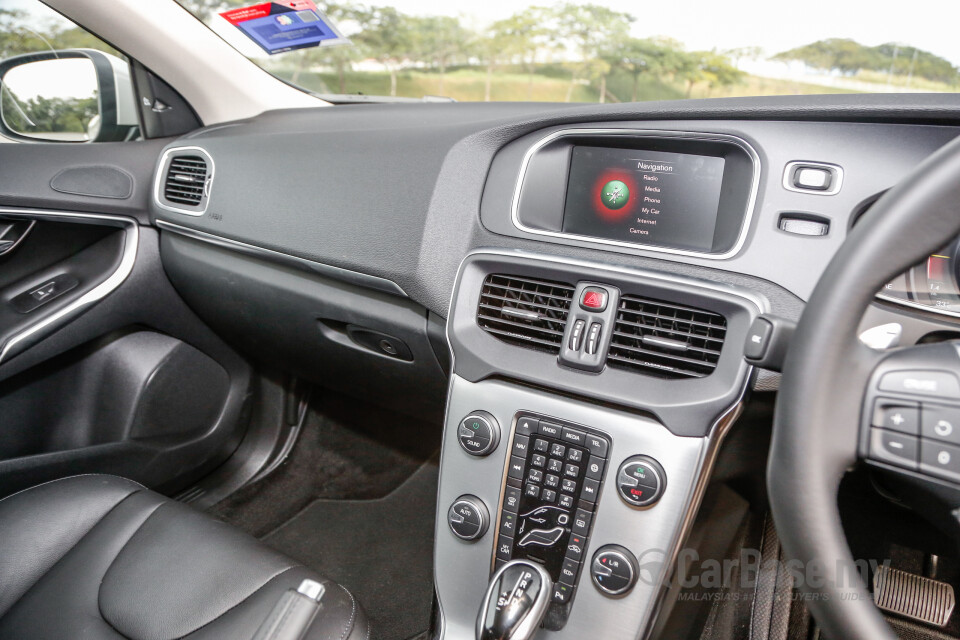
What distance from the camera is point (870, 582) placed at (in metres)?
1.33

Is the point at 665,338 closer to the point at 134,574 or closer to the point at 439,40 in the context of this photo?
the point at 134,574

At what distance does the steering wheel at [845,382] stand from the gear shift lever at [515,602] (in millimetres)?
398

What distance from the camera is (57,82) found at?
5.75 feet

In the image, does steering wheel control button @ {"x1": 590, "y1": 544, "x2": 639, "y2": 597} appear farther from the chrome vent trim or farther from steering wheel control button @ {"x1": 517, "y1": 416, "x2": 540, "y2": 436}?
the chrome vent trim

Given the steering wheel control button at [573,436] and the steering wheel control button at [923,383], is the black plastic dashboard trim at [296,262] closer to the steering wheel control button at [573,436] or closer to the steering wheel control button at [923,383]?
the steering wheel control button at [573,436]

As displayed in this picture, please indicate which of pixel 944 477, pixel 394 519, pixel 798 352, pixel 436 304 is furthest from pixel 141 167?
pixel 944 477

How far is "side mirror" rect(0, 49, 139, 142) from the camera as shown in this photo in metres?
1.72

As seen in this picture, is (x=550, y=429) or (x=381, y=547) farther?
(x=381, y=547)

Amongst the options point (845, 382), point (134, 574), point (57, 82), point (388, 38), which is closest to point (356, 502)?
point (134, 574)

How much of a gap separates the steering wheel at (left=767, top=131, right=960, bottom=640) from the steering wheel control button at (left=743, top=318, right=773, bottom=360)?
0.35 ft

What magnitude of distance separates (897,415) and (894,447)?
28mm

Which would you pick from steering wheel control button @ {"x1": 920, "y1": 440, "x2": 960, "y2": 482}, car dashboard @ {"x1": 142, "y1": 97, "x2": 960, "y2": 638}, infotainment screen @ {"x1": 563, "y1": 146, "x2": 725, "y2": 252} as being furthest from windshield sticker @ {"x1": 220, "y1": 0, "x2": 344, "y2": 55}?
steering wheel control button @ {"x1": 920, "y1": 440, "x2": 960, "y2": 482}

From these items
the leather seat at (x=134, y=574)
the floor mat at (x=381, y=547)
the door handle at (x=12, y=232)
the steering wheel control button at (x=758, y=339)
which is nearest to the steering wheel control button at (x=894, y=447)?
the steering wheel control button at (x=758, y=339)

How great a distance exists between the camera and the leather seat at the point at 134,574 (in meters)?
1.05
